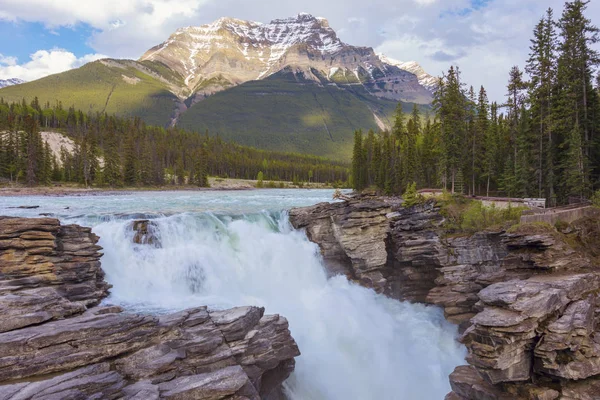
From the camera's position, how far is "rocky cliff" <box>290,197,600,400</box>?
14.8 m

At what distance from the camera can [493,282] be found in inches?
901

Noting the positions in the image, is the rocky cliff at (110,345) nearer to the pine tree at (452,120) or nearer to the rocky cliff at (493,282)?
the rocky cliff at (493,282)

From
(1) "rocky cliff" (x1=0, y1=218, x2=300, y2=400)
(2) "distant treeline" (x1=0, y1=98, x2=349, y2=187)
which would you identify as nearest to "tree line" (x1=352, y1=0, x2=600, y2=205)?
(1) "rocky cliff" (x1=0, y1=218, x2=300, y2=400)

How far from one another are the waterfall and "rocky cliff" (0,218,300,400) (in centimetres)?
333

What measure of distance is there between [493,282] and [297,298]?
13159 mm

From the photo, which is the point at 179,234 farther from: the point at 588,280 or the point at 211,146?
the point at 211,146

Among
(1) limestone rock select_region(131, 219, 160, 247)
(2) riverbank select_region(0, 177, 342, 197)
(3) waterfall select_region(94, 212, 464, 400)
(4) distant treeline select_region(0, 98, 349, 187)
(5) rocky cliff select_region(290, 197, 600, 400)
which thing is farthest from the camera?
(4) distant treeline select_region(0, 98, 349, 187)

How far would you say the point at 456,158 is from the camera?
1658 inches

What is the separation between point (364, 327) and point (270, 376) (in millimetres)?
9269

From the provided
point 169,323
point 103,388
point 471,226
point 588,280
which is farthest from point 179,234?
point 588,280

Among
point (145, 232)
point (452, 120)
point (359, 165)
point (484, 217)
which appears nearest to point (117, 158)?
point (359, 165)

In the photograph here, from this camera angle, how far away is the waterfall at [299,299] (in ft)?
61.2

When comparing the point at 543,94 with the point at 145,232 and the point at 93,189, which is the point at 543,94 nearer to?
the point at 145,232

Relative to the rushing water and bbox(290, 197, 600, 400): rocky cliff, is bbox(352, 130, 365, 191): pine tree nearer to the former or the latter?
bbox(290, 197, 600, 400): rocky cliff
